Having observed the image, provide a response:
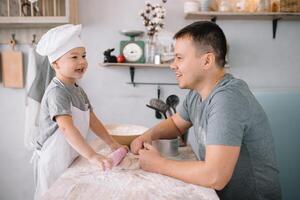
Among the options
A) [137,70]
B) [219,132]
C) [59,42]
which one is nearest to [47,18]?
[137,70]

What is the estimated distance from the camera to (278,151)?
150 centimetres

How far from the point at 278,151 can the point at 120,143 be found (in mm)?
723

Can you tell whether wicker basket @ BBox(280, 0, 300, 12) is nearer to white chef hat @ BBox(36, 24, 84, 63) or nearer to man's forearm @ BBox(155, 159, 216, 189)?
white chef hat @ BBox(36, 24, 84, 63)

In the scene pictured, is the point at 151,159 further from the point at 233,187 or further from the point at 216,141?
the point at 233,187

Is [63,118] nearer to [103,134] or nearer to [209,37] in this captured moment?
[103,134]

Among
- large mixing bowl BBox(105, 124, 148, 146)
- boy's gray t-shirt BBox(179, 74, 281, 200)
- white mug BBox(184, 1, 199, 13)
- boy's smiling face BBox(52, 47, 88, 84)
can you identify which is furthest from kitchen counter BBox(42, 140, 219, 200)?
white mug BBox(184, 1, 199, 13)

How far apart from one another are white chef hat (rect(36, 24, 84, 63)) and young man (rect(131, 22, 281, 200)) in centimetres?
44

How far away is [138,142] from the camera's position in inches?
52.3

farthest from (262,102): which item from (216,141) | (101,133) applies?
(101,133)

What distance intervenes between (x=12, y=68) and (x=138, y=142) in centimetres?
143

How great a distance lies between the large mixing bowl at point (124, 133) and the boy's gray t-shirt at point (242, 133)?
0.31 m

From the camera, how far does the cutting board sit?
2.32 meters

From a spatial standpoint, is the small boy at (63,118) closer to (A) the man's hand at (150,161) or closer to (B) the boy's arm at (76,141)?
(B) the boy's arm at (76,141)

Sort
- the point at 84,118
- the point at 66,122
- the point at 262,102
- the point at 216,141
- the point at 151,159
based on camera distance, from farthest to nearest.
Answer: the point at 262,102, the point at 84,118, the point at 66,122, the point at 151,159, the point at 216,141
